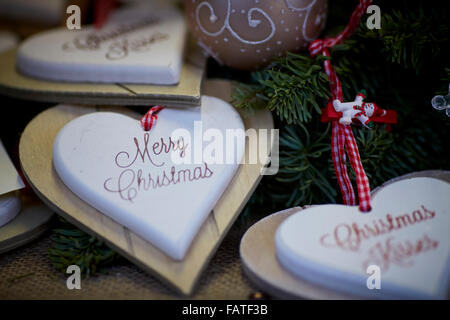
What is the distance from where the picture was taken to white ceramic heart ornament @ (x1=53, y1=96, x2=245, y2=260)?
1.78 feet

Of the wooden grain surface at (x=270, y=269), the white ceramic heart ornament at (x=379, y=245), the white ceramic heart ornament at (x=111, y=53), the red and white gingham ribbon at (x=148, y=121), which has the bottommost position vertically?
the wooden grain surface at (x=270, y=269)

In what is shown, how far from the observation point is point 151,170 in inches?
23.2

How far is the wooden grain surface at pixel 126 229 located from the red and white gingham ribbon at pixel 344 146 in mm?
116

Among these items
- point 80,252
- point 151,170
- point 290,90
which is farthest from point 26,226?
point 290,90

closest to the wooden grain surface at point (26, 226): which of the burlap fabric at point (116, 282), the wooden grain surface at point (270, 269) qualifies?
the burlap fabric at point (116, 282)

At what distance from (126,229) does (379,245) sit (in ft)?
1.11

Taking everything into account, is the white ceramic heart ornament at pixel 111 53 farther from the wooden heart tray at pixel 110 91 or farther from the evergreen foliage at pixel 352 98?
the evergreen foliage at pixel 352 98

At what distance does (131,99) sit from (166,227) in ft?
0.84

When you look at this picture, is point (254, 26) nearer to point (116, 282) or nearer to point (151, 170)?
point (151, 170)

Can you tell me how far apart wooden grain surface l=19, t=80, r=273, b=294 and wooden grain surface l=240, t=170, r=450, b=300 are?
4cm

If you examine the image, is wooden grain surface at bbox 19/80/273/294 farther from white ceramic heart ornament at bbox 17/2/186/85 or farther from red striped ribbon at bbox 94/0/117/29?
red striped ribbon at bbox 94/0/117/29

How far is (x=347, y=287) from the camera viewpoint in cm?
50

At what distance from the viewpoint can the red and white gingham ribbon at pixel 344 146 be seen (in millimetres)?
582
